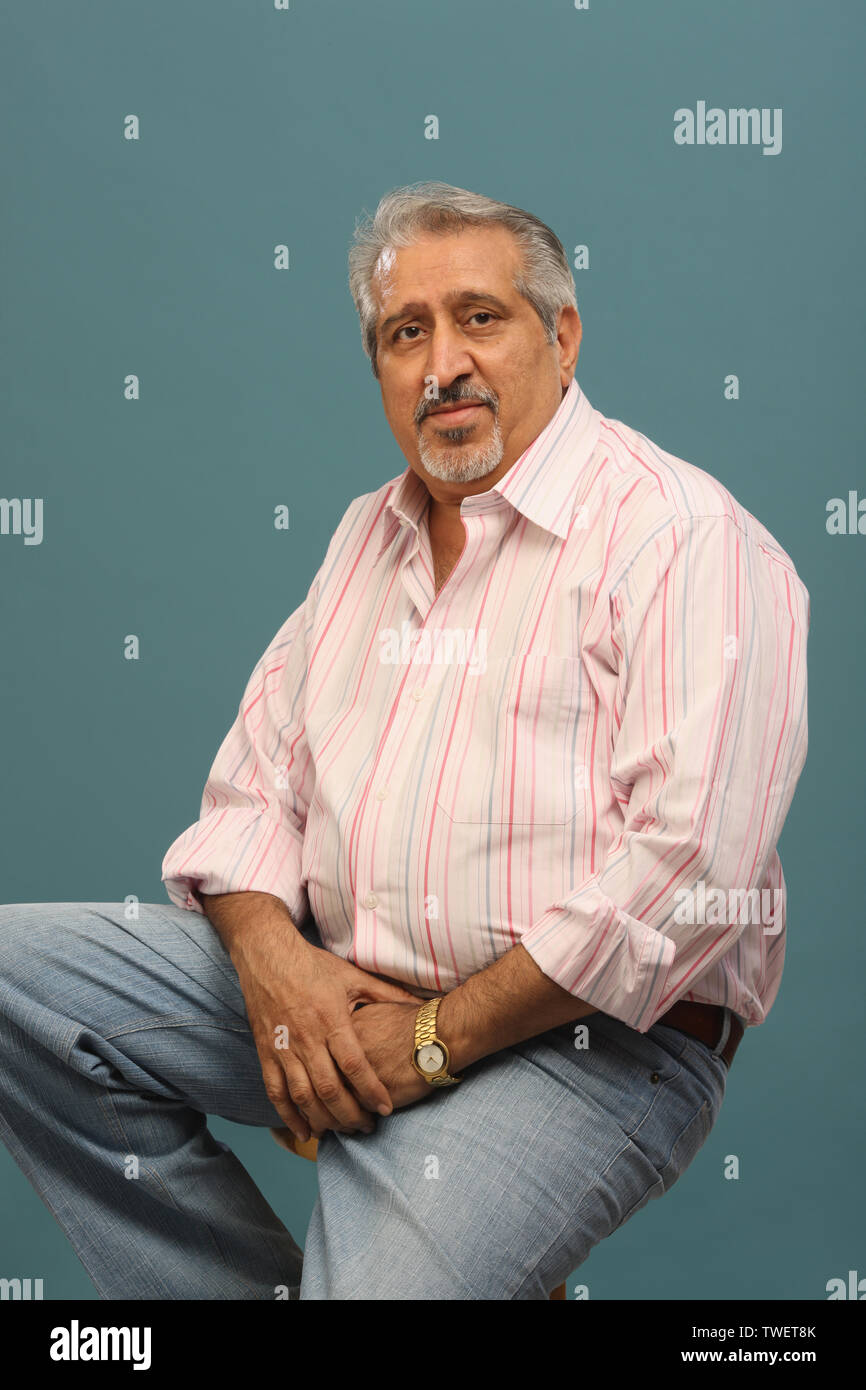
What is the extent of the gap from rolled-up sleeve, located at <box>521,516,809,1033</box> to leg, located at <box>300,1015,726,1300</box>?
8 centimetres

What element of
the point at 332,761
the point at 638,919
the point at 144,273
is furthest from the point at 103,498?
the point at 638,919

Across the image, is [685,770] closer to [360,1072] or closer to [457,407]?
[360,1072]

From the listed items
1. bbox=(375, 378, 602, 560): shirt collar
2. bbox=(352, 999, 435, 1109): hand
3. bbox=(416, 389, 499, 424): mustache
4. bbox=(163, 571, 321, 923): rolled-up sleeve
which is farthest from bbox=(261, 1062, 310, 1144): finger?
bbox=(416, 389, 499, 424): mustache

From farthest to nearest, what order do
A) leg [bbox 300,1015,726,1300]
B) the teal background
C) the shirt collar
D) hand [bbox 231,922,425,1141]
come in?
1. the teal background
2. the shirt collar
3. hand [bbox 231,922,425,1141]
4. leg [bbox 300,1015,726,1300]

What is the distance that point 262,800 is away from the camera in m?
1.65

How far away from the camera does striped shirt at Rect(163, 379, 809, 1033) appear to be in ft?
4.19

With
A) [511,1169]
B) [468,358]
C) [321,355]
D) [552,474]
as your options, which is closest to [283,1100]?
[511,1169]

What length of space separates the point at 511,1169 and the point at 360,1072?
6.6 inches

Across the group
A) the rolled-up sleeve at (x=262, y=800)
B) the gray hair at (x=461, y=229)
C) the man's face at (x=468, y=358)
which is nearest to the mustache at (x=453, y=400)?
the man's face at (x=468, y=358)

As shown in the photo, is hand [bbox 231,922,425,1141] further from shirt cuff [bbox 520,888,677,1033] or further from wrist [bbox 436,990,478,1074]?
shirt cuff [bbox 520,888,677,1033]

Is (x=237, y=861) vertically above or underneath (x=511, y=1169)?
above

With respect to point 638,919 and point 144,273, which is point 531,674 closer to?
point 638,919

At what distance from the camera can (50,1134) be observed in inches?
58.0

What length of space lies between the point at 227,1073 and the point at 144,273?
4.61 ft
